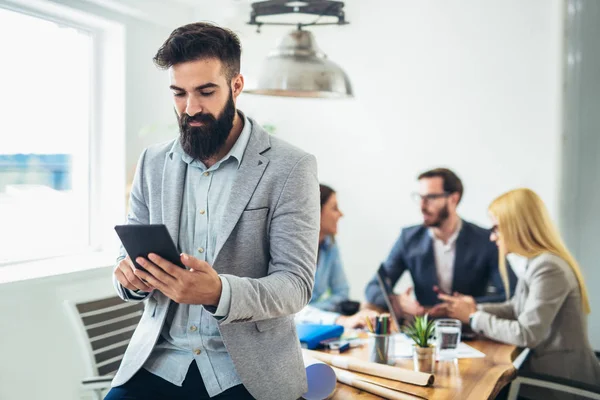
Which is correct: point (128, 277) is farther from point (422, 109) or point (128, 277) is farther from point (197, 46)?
point (422, 109)

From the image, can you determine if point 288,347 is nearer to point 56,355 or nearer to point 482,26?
point 56,355

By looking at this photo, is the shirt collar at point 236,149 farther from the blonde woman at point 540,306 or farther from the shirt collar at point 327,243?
the shirt collar at point 327,243

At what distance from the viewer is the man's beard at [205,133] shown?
1.55m

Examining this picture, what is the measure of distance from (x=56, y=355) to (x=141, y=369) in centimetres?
199

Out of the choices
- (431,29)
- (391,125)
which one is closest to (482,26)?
(431,29)

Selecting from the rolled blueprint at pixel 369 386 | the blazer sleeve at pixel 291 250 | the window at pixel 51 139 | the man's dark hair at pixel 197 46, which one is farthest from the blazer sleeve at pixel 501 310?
the window at pixel 51 139

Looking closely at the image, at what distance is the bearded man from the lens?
147cm

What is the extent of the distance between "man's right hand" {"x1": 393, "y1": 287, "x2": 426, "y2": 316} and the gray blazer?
1.32 m

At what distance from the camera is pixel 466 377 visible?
6.49 ft

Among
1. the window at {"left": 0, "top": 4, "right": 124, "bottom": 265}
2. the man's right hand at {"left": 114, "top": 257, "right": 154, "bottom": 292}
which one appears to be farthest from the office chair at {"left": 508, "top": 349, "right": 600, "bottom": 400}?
the window at {"left": 0, "top": 4, "right": 124, "bottom": 265}

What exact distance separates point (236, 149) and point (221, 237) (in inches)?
9.1

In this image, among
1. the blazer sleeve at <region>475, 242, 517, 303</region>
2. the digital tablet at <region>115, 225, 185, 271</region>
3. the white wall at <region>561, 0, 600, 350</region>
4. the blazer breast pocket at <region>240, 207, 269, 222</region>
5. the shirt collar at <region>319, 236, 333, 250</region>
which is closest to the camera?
the digital tablet at <region>115, 225, 185, 271</region>

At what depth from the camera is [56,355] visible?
3342mm

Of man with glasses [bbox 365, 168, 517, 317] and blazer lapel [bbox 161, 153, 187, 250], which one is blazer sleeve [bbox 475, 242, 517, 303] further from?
blazer lapel [bbox 161, 153, 187, 250]
